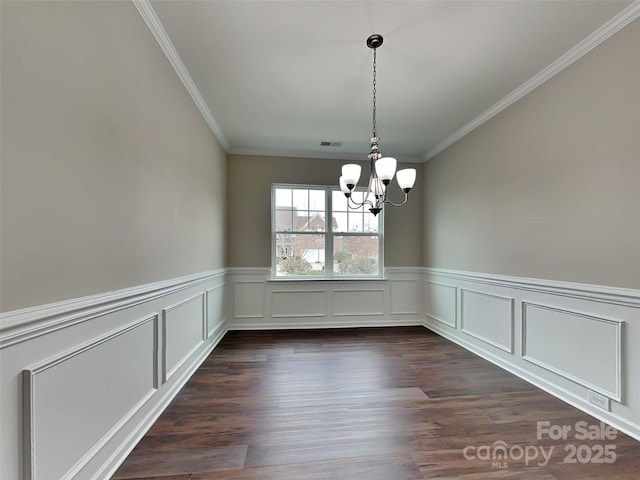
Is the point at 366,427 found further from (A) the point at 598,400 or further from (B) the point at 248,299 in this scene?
(B) the point at 248,299

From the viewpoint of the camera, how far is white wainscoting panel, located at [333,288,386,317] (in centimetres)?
464

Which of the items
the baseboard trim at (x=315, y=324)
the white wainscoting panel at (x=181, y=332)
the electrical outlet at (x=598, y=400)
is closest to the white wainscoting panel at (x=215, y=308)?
the white wainscoting panel at (x=181, y=332)

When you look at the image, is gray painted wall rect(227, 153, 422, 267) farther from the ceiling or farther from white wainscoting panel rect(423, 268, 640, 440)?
white wainscoting panel rect(423, 268, 640, 440)

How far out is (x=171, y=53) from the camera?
2.24 metres

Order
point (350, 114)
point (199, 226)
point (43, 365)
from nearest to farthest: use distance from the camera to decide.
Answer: point (43, 365) < point (199, 226) < point (350, 114)

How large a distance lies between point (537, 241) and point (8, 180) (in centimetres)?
345

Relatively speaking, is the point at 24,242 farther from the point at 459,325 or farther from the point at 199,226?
the point at 459,325

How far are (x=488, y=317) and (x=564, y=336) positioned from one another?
905mm

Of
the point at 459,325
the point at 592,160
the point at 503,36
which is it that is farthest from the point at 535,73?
the point at 459,325

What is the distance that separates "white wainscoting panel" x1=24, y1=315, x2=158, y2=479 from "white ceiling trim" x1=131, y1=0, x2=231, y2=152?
6.22 feet

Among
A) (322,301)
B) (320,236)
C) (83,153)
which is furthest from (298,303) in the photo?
(83,153)

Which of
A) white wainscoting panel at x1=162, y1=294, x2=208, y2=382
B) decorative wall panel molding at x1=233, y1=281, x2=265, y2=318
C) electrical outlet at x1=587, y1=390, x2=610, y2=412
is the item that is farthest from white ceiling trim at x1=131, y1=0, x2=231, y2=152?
electrical outlet at x1=587, y1=390, x2=610, y2=412

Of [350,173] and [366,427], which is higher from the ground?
[350,173]

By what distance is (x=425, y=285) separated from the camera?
4766mm
